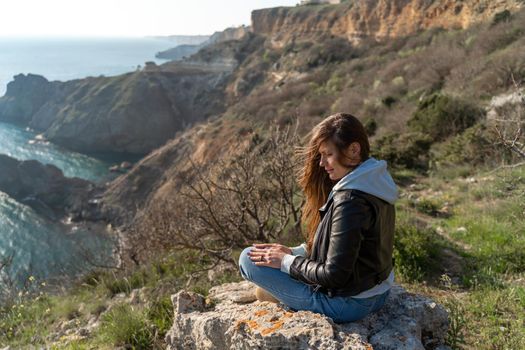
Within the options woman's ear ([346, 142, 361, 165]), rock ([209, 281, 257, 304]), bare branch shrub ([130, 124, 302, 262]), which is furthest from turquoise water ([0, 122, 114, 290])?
woman's ear ([346, 142, 361, 165])

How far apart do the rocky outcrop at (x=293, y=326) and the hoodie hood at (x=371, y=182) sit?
81cm

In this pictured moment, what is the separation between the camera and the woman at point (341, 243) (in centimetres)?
220

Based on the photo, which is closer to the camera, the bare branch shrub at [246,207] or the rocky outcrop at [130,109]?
the bare branch shrub at [246,207]

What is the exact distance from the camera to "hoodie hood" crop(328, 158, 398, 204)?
7.27 feet

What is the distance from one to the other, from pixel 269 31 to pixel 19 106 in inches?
1741

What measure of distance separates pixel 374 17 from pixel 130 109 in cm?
3313

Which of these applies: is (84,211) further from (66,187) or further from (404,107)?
(404,107)

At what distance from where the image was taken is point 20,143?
55875 mm

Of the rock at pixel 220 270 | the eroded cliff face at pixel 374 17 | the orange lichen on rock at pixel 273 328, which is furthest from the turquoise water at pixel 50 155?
the orange lichen on rock at pixel 273 328

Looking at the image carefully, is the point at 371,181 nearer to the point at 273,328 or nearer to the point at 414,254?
the point at 273,328

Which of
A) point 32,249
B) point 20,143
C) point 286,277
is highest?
point 286,277

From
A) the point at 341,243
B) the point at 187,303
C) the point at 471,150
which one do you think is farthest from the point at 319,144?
the point at 471,150

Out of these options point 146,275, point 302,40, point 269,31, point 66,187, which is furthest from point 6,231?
point 269,31

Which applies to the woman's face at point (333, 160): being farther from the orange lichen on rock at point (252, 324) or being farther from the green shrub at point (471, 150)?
the green shrub at point (471, 150)
